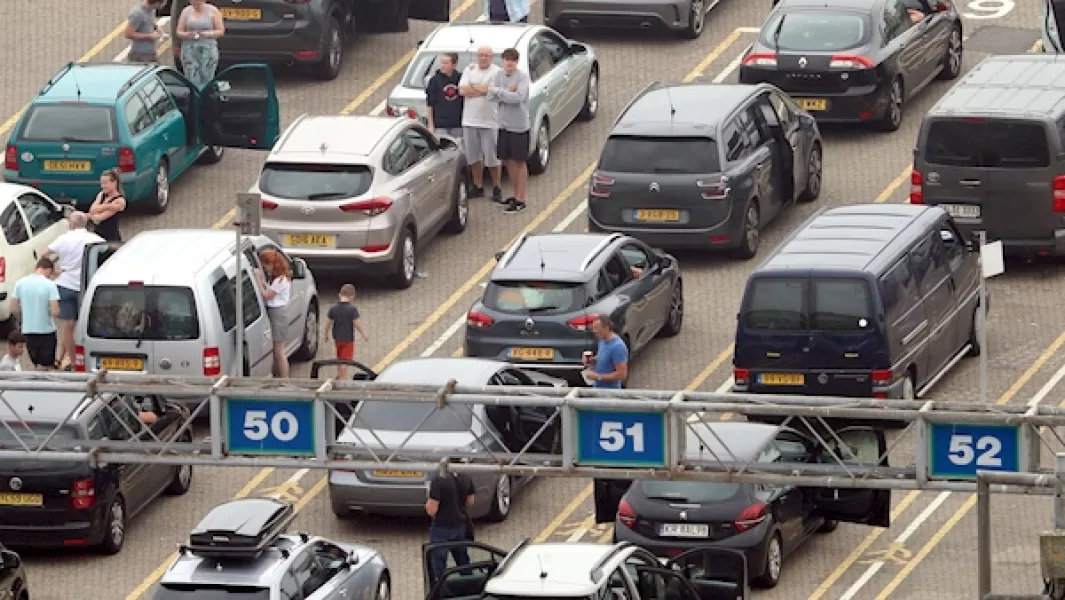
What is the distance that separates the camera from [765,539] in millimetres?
29156

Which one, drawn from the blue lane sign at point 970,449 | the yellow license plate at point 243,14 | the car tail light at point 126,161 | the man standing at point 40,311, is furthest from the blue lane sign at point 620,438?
the yellow license plate at point 243,14

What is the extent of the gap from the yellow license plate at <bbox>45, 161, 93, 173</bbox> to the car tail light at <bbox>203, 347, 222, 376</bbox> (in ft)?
16.6

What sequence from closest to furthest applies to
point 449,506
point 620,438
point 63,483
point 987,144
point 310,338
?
point 620,438 < point 449,506 < point 63,483 < point 310,338 < point 987,144

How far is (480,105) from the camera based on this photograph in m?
38.1

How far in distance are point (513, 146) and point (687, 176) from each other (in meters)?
2.90

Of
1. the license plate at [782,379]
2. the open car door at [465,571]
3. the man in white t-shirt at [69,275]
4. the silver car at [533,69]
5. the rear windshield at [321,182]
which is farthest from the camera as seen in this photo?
the silver car at [533,69]

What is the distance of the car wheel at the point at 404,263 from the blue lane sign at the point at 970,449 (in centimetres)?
1045

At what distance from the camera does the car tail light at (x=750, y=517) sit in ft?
95.2

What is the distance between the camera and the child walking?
3359 cm

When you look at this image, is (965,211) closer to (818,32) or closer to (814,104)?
(814,104)

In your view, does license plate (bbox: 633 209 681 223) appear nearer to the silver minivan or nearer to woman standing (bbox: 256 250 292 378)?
woman standing (bbox: 256 250 292 378)

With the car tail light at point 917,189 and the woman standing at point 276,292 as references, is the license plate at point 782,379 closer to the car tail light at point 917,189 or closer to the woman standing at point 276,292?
the car tail light at point 917,189

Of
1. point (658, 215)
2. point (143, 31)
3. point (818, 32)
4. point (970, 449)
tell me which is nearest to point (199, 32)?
point (143, 31)

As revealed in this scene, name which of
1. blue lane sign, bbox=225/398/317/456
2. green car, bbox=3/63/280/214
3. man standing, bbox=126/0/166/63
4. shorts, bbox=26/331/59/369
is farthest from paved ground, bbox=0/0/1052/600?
blue lane sign, bbox=225/398/317/456
